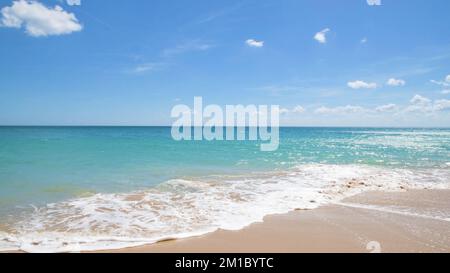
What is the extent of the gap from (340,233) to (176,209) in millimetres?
4006

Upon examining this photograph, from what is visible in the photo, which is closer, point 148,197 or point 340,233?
point 340,233

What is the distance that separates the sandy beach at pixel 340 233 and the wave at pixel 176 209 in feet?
1.45

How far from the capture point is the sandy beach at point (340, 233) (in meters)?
4.63

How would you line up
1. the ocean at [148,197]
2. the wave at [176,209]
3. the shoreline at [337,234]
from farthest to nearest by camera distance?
1. the ocean at [148,197]
2. the wave at [176,209]
3. the shoreline at [337,234]

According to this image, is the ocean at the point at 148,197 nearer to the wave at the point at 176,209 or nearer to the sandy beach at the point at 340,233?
the wave at the point at 176,209

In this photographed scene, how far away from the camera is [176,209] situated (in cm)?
698

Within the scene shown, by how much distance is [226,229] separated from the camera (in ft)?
18.1

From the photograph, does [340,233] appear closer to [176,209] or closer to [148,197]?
[176,209]

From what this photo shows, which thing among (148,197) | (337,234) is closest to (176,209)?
(148,197)

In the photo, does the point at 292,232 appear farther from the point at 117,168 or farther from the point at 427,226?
A: the point at 117,168

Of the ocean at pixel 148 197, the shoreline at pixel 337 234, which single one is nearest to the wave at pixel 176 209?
the ocean at pixel 148 197

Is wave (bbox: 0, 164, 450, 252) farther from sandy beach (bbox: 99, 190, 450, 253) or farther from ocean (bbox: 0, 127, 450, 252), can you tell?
sandy beach (bbox: 99, 190, 450, 253)

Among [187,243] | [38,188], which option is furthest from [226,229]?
[38,188]

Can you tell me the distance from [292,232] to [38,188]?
8.52 m
